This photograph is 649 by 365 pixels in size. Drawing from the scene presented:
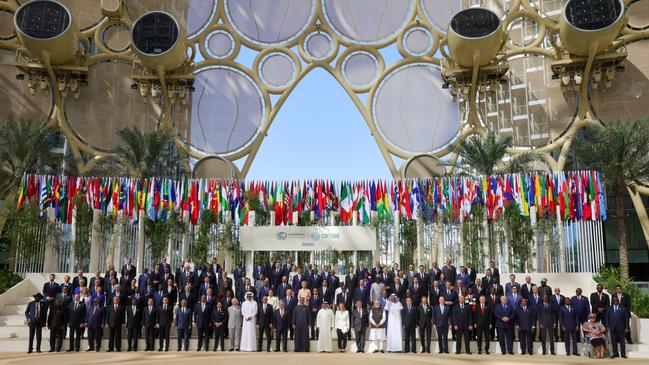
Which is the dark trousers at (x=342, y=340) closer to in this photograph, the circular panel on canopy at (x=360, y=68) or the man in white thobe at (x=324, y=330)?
the man in white thobe at (x=324, y=330)

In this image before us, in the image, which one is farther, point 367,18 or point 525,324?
point 367,18

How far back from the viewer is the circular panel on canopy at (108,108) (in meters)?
29.0

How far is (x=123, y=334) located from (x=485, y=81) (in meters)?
20.4

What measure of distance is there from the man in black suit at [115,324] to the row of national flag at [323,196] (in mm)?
8288

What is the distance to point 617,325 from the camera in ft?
40.7

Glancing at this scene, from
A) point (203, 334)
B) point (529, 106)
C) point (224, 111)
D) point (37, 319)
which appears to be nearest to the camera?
point (37, 319)

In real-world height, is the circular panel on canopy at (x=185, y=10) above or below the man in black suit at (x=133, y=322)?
above

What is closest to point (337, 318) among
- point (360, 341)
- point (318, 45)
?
point (360, 341)

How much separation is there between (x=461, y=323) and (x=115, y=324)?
717cm

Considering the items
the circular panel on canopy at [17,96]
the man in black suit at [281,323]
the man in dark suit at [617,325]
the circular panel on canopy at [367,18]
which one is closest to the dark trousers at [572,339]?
the man in dark suit at [617,325]

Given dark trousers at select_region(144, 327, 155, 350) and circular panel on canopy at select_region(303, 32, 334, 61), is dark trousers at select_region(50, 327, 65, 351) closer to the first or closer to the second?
dark trousers at select_region(144, 327, 155, 350)

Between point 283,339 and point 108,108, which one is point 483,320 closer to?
point 283,339

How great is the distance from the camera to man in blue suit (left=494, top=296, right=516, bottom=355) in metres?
12.7

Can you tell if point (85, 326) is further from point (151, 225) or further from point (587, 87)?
point (587, 87)
